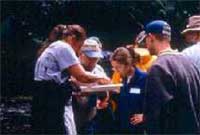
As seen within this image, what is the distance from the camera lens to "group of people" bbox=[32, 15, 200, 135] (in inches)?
142

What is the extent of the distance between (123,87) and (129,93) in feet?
0.28

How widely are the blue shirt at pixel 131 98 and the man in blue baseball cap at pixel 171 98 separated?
1053 millimetres

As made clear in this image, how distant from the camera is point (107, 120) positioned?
17.2 ft

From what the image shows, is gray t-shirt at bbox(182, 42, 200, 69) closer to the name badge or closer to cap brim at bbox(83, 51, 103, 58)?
the name badge

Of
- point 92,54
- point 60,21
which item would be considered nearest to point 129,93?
point 92,54

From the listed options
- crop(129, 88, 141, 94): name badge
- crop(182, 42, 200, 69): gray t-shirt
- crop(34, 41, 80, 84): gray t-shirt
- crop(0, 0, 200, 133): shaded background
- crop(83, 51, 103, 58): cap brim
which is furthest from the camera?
crop(0, 0, 200, 133): shaded background

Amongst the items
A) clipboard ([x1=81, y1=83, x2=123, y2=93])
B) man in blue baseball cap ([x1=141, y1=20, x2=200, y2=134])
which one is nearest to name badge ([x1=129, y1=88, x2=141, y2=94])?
clipboard ([x1=81, y1=83, x2=123, y2=93])

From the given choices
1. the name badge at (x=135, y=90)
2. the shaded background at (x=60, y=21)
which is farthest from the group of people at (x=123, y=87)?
the shaded background at (x=60, y=21)

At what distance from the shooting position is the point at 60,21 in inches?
543

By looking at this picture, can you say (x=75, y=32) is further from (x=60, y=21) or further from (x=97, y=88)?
(x=60, y=21)

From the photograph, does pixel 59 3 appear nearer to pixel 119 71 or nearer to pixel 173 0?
pixel 173 0

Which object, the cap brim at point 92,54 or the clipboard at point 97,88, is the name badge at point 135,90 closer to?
the clipboard at point 97,88

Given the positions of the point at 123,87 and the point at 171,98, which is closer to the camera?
the point at 171,98

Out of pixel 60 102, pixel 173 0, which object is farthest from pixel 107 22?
pixel 60 102
